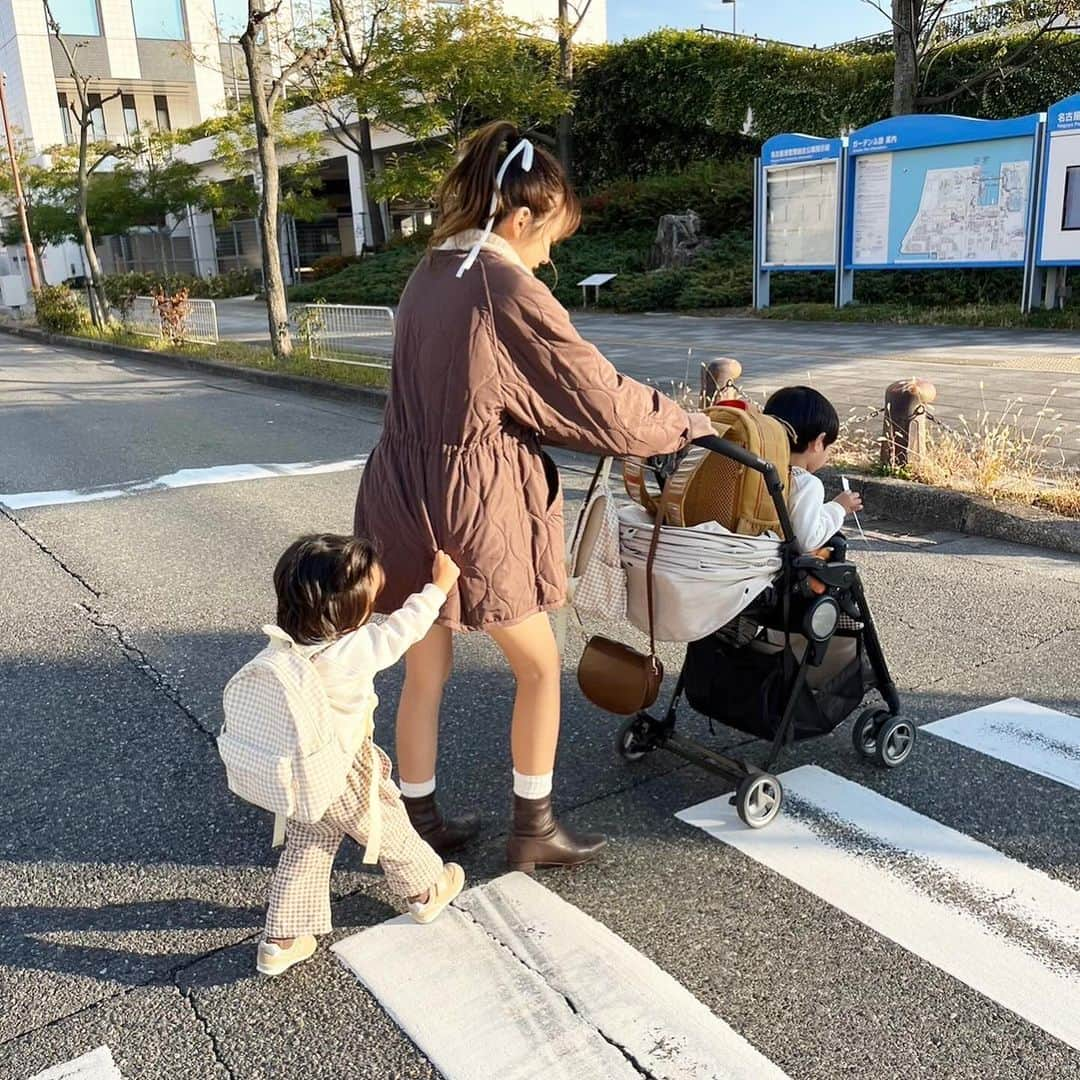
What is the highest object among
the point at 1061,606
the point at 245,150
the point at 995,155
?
the point at 245,150

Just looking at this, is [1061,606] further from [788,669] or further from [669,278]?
[669,278]

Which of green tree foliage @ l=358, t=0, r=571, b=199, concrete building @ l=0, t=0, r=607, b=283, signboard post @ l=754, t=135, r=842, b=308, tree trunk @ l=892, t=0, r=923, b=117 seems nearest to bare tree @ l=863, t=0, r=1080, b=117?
tree trunk @ l=892, t=0, r=923, b=117

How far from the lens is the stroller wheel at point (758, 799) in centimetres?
290

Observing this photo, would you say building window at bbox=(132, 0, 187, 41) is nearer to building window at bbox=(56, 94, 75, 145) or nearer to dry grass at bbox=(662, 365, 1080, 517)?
building window at bbox=(56, 94, 75, 145)

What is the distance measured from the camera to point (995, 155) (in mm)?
15414

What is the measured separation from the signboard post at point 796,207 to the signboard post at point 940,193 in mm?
462

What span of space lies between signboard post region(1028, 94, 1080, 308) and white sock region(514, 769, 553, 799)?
49.0 ft

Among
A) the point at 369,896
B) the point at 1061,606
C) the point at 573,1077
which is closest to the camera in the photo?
the point at 573,1077

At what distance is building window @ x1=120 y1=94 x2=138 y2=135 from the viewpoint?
52000mm

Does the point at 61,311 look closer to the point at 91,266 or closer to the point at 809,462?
the point at 91,266

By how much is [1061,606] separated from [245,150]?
32101 mm

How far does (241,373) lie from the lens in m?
14.5

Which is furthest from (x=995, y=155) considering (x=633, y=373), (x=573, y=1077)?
(x=573, y=1077)

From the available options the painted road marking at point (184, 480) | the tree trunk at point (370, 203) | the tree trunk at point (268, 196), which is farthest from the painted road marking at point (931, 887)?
the tree trunk at point (370, 203)
